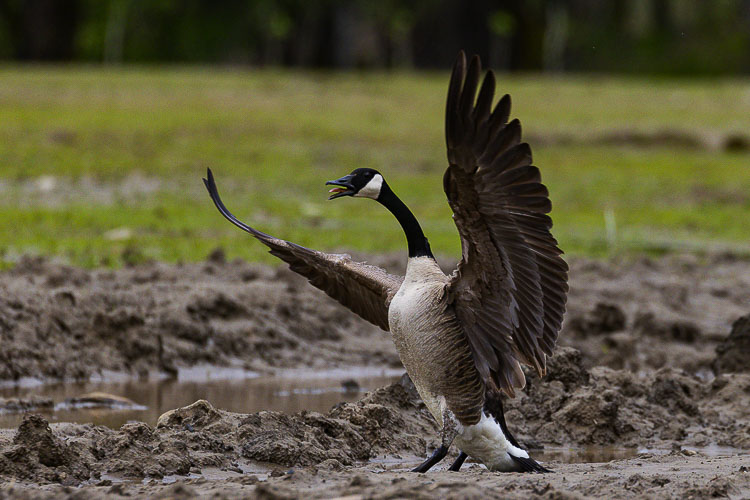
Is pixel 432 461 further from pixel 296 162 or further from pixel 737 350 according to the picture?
pixel 296 162

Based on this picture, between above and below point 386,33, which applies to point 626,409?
below

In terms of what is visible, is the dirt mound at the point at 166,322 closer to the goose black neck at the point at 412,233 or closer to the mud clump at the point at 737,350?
the mud clump at the point at 737,350

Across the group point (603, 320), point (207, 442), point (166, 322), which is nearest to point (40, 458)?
point (207, 442)

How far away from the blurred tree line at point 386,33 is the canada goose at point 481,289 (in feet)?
121

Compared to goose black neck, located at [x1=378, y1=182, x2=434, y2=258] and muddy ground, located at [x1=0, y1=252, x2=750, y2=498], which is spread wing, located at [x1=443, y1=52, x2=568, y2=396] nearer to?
goose black neck, located at [x1=378, y1=182, x2=434, y2=258]

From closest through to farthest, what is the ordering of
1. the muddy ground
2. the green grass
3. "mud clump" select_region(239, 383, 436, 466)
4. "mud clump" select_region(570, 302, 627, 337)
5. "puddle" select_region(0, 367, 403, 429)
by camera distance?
the muddy ground
"mud clump" select_region(239, 383, 436, 466)
"puddle" select_region(0, 367, 403, 429)
"mud clump" select_region(570, 302, 627, 337)
the green grass

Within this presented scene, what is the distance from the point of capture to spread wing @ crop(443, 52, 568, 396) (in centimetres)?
544

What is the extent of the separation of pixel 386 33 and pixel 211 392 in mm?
40392

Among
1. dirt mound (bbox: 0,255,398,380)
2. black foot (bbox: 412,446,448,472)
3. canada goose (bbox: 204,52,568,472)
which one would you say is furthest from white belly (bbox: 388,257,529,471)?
dirt mound (bbox: 0,255,398,380)

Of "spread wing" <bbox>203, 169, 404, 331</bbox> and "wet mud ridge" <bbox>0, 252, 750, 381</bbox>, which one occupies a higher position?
"spread wing" <bbox>203, 169, 404, 331</bbox>

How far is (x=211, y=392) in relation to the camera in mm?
8859

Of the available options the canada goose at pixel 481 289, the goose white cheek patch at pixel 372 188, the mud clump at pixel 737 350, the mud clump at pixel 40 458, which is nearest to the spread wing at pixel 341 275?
the canada goose at pixel 481 289

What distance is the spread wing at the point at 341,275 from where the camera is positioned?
6785 millimetres

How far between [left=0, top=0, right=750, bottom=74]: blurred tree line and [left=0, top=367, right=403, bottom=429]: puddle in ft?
110
